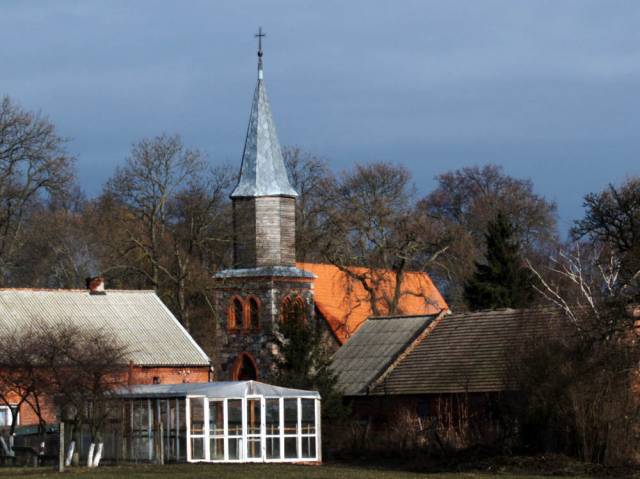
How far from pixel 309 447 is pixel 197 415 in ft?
11.0

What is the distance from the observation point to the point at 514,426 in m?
38.3

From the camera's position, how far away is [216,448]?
41.2 meters

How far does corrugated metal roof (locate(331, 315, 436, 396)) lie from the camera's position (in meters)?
51.0

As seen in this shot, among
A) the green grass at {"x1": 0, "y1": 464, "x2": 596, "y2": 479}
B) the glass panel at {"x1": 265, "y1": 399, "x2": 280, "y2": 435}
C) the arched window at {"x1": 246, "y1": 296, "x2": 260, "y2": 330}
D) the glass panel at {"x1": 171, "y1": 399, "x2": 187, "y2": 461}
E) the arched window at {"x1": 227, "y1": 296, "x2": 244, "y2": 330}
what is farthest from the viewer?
the arched window at {"x1": 227, "y1": 296, "x2": 244, "y2": 330}

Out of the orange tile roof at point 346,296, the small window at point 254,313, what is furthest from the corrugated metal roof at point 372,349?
the orange tile roof at point 346,296

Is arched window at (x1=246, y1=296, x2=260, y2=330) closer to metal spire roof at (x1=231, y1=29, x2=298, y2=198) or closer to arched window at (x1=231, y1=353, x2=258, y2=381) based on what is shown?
arched window at (x1=231, y1=353, x2=258, y2=381)

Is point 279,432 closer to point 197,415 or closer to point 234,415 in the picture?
point 234,415

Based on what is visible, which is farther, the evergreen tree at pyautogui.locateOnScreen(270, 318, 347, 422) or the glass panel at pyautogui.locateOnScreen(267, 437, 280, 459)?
the evergreen tree at pyautogui.locateOnScreen(270, 318, 347, 422)

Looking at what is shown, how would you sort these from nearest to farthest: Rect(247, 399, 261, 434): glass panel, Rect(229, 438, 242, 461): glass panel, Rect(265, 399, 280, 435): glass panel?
Rect(229, 438, 242, 461): glass panel < Rect(247, 399, 261, 434): glass panel < Rect(265, 399, 280, 435): glass panel

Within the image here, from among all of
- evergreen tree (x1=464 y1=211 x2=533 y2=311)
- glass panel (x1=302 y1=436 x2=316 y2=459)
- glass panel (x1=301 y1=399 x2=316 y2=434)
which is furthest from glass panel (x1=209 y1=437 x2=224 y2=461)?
evergreen tree (x1=464 y1=211 x2=533 y2=311)

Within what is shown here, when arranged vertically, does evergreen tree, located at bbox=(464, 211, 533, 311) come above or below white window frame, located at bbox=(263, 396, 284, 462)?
above

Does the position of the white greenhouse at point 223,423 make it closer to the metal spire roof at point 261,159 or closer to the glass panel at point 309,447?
the glass panel at point 309,447

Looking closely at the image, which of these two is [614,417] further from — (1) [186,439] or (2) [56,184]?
(2) [56,184]

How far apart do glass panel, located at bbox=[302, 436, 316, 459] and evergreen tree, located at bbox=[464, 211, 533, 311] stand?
2027 centimetres
